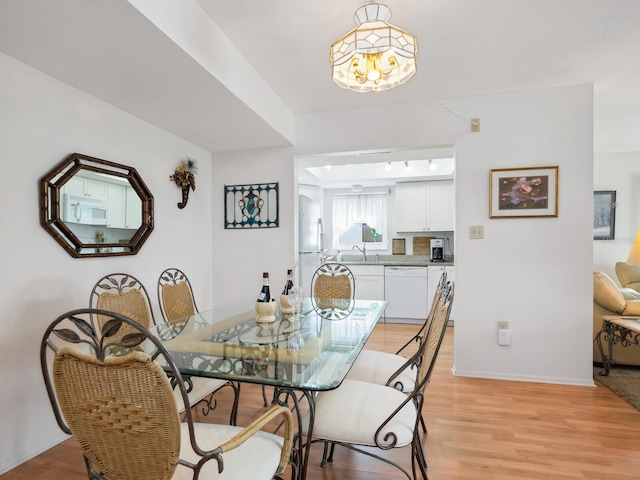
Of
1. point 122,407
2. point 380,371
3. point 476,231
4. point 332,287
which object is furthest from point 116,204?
point 476,231

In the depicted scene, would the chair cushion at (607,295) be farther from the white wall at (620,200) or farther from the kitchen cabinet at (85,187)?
the kitchen cabinet at (85,187)

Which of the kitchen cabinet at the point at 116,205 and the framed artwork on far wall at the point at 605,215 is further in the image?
the framed artwork on far wall at the point at 605,215

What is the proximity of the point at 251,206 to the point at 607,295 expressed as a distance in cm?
336

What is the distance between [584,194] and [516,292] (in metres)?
0.96

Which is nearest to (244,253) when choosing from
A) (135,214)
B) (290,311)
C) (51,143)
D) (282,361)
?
(135,214)

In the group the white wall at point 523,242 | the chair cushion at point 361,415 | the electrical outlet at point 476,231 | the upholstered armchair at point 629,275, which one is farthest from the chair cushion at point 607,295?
the chair cushion at point 361,415

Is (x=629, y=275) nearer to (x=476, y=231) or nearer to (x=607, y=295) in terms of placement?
(x=607, y=295)

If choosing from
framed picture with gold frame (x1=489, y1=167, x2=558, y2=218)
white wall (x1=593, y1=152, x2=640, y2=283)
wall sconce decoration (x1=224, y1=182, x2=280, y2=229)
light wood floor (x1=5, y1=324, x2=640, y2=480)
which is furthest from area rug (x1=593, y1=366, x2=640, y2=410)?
wall sconce decoration (x1=224, y1=182, x2=280, y2=229)

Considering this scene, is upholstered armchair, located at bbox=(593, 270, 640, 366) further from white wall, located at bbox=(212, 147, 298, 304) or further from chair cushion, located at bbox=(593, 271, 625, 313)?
white wall, located at bbox=(212, 147, 298, 304)

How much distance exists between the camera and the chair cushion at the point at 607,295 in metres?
2.98

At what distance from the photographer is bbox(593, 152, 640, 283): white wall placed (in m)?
4.70

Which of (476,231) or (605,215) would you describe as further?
(605,215)

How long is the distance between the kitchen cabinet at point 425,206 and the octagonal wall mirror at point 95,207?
3744 millimetres

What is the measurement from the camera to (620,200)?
4742mm
